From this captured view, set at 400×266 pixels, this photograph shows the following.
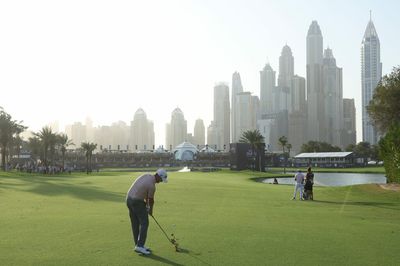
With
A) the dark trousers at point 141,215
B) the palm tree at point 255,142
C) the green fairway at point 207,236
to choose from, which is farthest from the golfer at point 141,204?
the palm tree at point 255,142

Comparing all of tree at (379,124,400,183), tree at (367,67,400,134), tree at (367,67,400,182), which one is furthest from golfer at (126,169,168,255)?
tree at (367,67,400,134)

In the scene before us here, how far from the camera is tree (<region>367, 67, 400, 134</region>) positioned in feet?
176

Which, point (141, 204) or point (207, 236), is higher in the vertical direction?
point (141, 204)

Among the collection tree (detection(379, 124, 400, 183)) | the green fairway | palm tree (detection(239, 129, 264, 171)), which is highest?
palm tree (detection(239, 129, 264, 171))

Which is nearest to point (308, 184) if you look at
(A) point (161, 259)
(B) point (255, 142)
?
(A) point (161, 259)

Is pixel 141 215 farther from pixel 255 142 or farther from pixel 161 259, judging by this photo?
pixel 255 142

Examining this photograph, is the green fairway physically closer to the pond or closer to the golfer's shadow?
the golfer's shadow

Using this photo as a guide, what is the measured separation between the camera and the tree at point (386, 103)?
53625 mm

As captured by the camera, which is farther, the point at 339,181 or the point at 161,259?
the point at 339,181

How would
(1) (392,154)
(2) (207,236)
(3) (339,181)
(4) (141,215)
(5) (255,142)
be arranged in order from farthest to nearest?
(5) (255,142), (3) (339,181), (1) (392,154), (2) (207,236), (4) (141,215)

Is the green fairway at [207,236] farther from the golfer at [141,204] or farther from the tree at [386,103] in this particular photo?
the tree at [386,103]

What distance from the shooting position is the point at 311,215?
2012 cm

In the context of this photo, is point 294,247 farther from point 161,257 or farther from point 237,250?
point 161,257

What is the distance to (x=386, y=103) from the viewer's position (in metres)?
54.5
